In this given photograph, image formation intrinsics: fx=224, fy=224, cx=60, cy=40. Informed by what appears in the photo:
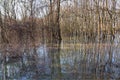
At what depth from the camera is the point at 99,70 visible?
5.95 metres

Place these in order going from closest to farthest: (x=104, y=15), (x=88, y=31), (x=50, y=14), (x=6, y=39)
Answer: (x=6, y=39) → (x=50, y=14) → (x=104, y=15) → (x=88, y=31)

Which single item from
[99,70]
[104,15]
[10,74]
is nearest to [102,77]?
[99,70]

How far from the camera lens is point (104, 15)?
1933 cm

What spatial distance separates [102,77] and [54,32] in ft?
41.5

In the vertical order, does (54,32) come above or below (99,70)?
above

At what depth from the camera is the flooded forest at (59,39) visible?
19.1ft

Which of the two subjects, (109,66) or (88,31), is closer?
(109,66)

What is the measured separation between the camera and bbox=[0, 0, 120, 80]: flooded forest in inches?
230

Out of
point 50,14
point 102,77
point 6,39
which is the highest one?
point 50,14

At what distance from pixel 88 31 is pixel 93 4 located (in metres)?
2.67

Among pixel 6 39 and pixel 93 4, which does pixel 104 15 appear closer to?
pixel 93 4

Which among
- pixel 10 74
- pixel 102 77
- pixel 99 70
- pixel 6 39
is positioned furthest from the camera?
pixel 6 39

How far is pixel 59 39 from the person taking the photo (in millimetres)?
16797

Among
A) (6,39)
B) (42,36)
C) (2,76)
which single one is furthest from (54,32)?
(2,76)
